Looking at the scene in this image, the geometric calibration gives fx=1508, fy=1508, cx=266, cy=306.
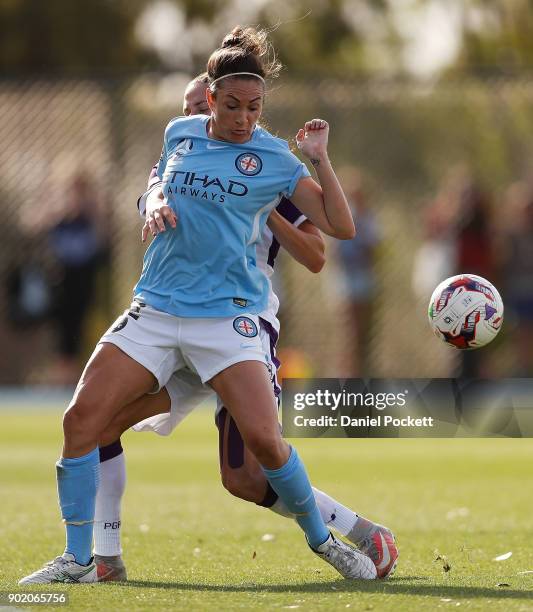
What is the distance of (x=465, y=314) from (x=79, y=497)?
189 centimetres

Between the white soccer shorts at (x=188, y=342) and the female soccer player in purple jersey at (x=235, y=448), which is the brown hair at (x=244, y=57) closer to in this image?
the female soccer player in purple jersey at (x=235, y=448)

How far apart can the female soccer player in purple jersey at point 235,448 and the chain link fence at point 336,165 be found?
1064cm

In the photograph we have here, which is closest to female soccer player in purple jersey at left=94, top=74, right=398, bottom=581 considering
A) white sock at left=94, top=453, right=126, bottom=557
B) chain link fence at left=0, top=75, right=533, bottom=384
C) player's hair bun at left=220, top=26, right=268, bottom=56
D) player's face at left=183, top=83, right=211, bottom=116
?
white sock at left=94, top=453, right=126, bottom=557

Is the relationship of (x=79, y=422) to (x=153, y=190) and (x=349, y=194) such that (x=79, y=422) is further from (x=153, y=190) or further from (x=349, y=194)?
(x=349, y=194)

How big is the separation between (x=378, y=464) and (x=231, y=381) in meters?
6.11

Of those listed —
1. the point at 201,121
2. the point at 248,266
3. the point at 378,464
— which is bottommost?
the point at 378,464

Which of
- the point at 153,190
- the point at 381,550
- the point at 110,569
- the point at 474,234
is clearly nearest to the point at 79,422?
the point at 110,569

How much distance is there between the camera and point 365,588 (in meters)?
6.06

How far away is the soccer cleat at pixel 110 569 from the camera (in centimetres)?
638

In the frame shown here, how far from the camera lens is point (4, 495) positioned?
986cm

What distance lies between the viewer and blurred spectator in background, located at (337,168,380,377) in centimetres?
1666

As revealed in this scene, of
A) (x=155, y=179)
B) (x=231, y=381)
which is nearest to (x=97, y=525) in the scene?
(x=231, y=381)

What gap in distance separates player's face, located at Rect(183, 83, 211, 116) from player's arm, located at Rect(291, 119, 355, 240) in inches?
30.9

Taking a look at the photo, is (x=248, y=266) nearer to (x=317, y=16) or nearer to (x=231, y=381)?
(x=231, y=381)
